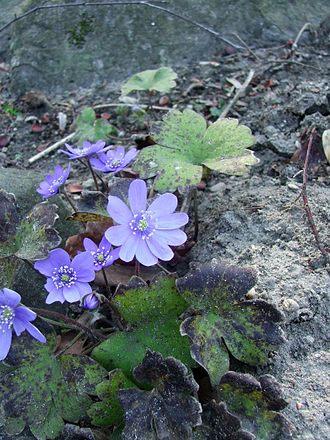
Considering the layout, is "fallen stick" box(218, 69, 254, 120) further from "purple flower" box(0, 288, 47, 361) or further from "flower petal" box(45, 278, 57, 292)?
"purple flower" box(0, 288, 47, 361)

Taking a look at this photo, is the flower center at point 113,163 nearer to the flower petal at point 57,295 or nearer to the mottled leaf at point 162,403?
the flower petal at point 57,295

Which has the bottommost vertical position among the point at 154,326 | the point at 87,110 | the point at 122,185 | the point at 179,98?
the point at 179,98

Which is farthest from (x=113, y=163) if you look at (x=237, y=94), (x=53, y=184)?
(x=237, y=94)

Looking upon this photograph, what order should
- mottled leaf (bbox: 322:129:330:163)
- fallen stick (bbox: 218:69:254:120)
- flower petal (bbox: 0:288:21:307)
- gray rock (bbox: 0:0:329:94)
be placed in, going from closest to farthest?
flower petal (bbox: 0:288:21:307) → mottled leaf (bbox: 322:129:330:163) → fallen stick (bbox: 218:69:254:120) → gray rock (bbox: 0:0:329:94)

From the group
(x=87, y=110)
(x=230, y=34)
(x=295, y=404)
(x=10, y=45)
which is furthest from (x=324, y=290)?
(x=10, y=45)

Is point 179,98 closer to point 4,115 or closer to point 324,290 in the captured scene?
point 4,115

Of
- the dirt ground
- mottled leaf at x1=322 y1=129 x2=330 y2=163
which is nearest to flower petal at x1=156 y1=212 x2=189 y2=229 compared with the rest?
the dirt ground
